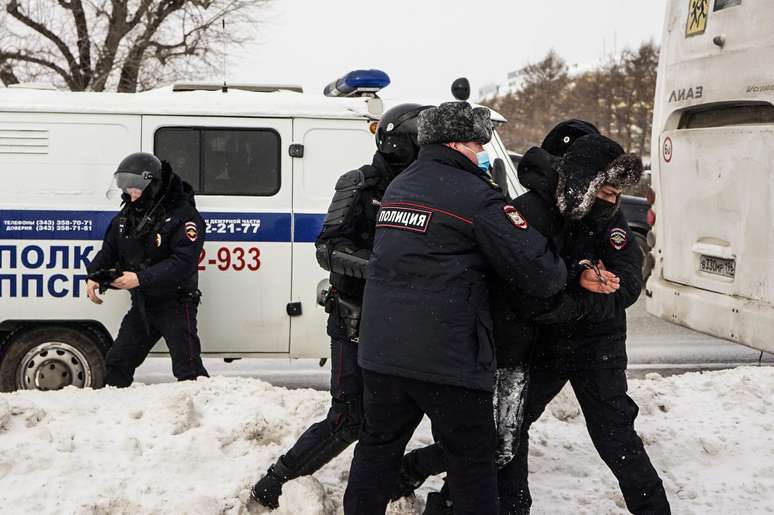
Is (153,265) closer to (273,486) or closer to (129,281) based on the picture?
(129,281)

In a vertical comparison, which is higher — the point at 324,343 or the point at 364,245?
the point at 364,245

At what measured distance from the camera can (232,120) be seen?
258 inches

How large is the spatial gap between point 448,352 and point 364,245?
0.96 metres

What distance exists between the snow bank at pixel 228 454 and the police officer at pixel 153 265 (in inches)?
12.2

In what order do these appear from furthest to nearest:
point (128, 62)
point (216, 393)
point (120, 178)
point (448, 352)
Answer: point (128, 62), point (120, 178), point (216, 393), point (448, 352)

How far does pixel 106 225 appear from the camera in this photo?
6.43 metres

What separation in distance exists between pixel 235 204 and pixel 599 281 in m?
3.36

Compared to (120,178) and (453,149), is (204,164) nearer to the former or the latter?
(120,178)

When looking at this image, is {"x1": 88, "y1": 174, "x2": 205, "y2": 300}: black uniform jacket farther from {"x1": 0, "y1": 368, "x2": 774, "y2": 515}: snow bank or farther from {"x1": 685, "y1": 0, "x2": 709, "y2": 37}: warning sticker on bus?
{"x1": 685, "y1": 0, "x2": 709, "y2": 37}: warning sticker on bus

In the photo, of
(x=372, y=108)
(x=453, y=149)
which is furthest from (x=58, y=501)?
(x=372, y=108)

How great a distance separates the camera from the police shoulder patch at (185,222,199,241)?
19.1 feet

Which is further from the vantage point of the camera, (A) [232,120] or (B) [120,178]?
(A) [232,120]

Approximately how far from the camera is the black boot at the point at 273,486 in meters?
4.23

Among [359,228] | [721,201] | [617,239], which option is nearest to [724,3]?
[721,201]
